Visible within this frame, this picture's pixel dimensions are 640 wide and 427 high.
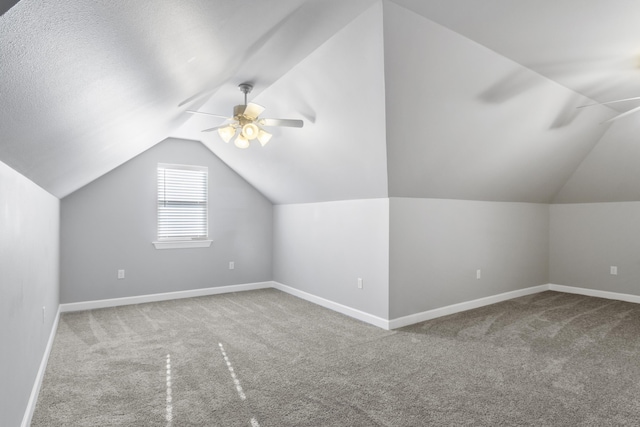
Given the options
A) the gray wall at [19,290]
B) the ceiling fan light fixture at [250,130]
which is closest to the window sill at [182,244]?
the gray wall at [19,290]

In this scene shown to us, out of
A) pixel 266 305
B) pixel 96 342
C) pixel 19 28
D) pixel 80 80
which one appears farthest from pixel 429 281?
pixel 19 28

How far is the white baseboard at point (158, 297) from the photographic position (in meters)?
4.75

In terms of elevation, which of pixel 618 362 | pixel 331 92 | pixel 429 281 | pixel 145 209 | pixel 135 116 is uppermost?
pixel 331 92

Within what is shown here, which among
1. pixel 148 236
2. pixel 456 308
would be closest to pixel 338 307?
pixel 456 308

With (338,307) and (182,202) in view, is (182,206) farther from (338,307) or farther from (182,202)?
(338,307)

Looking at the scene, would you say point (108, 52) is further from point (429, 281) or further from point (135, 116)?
point (429, 281)

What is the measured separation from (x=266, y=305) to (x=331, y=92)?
120 inches

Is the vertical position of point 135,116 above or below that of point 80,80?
above

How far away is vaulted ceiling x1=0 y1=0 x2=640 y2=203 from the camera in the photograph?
106 centimetres

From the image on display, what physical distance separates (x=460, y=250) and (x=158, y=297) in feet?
14.0

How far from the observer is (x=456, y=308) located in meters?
4.57

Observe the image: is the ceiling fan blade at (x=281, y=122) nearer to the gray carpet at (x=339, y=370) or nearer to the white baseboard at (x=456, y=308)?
the gray carpet at (x=339, y=370)

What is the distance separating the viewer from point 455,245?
15.2ft

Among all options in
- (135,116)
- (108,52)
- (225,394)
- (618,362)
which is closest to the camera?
(108,52)
